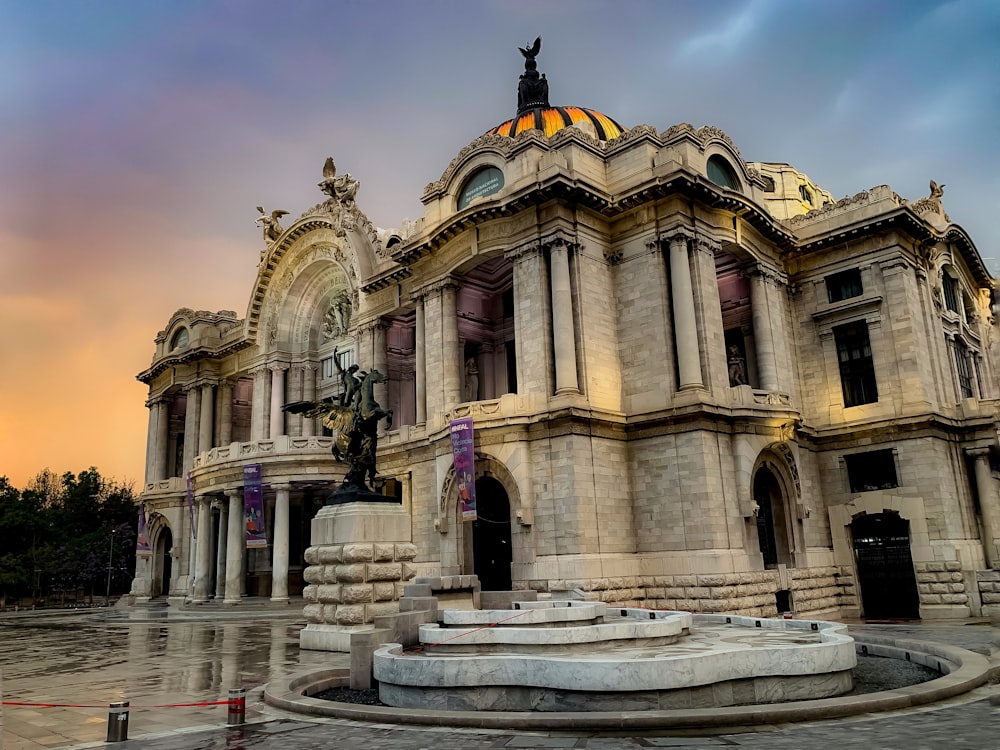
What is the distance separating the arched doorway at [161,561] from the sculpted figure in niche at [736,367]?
35497mm

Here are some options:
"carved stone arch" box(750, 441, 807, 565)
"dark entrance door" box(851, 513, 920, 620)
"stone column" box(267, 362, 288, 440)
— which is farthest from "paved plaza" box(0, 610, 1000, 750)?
"stone column" box(267, 362, 288, 440)

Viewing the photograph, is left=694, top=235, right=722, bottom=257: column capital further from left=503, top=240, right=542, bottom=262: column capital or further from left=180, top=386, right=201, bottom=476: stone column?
left=180, top=386, right=201, bottom=476: stone column

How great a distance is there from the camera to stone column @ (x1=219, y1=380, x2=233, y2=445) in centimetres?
4975

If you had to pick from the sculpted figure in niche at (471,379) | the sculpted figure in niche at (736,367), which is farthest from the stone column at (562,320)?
the sculpted figure in niche at (736,367)

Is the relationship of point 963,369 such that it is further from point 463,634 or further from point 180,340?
point 180,340

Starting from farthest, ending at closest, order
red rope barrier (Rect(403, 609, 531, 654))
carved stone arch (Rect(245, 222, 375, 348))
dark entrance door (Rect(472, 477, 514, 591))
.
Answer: carved stone arch (Rect(245, 222, 375, 348)) < dark entrance door (Rect(472, 477, 514, 591)) < red rope barrier (Rect(403, 609, 531, 654))

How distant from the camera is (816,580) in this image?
30.7 m

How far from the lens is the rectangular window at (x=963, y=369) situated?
36666mm

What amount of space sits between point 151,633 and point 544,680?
75.7 feet

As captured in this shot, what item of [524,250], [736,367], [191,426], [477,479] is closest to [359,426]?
[477,479]

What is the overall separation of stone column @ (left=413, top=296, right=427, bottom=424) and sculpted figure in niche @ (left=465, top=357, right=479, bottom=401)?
143 inches

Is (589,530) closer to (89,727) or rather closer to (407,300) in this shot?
(407,300)

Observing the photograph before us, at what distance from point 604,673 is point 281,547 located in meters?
29.2

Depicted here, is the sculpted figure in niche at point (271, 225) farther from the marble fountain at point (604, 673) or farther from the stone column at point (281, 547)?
the marble fountain at point (604, 673)
